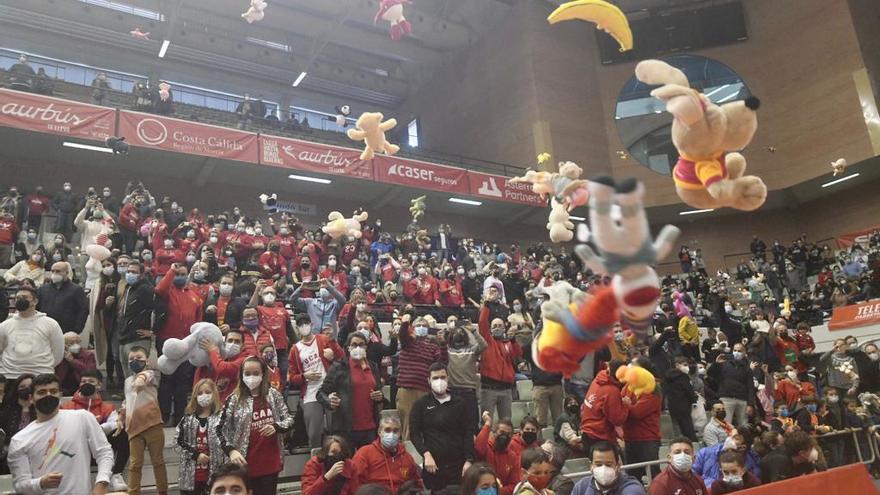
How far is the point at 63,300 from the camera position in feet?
22.0

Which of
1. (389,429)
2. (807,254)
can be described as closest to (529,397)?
(389,429)

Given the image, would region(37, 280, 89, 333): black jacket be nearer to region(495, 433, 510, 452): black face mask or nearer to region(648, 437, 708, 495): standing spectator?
region(495, 433, 510, 452): black face mask

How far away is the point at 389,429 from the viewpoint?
5035 mm

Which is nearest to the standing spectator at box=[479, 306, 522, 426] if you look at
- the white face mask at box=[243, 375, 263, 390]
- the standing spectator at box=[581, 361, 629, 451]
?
the standing spectator at box=[581, 361, 629, 451]

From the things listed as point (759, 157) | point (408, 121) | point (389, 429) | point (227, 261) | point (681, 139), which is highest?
point (408, 121)

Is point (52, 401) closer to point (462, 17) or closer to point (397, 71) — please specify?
point (462, 17)

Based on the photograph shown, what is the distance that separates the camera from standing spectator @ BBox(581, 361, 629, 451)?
588 cm

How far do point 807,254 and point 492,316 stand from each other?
43.7 ft

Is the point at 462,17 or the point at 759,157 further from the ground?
the point at 462,17

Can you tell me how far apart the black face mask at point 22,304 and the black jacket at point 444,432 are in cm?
337

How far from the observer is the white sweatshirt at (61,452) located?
154 inches

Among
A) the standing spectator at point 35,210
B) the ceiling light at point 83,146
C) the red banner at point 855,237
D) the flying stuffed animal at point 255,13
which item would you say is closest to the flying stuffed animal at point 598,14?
the flying stuffed animal at point 255,13

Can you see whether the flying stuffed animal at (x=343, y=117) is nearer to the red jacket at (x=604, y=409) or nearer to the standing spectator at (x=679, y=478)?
the red jacket at (x=604, y=409)

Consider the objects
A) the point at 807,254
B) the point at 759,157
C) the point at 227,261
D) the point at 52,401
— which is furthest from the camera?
the point at 759,157
